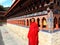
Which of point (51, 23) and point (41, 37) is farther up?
point (51, 23)

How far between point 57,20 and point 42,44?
1.38 meters

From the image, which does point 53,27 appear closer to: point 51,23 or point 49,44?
point 51,23

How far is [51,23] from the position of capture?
6.67m

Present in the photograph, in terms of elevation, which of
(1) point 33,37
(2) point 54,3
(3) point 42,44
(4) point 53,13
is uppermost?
(2) point 54,3

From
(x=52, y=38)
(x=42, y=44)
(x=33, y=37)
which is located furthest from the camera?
(x=42, y=44)

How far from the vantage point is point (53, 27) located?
6746 mm


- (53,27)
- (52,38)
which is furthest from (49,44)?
(53,27)

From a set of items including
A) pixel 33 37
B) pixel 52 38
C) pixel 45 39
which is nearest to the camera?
pixel 33 37

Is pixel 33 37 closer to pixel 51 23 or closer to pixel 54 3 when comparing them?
pixel 51 23

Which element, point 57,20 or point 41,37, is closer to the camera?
point 57,20

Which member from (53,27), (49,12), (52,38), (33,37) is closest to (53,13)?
(49,12)

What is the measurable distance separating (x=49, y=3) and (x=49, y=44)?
173 cm

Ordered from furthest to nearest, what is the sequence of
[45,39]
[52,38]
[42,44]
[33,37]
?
[42,44]
[45,39]
[52,38]
[33,37]

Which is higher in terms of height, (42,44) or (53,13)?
(53,13)
